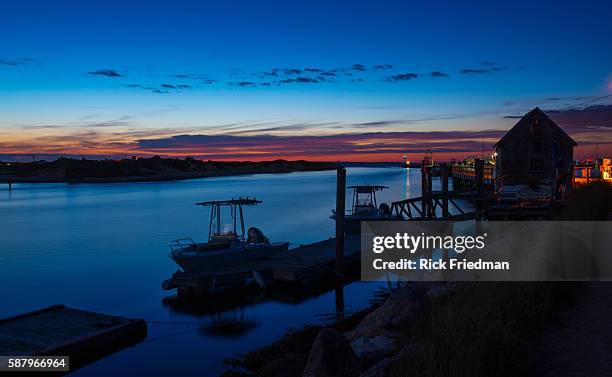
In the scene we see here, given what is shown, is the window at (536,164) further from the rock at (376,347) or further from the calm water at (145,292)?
the rock at (376,347)

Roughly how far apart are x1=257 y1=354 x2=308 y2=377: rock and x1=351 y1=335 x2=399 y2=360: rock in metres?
1.11

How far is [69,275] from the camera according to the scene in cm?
2700

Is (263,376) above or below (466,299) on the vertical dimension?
below

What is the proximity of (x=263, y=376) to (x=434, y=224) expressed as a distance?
1914cm

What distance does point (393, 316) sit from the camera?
34.9ft

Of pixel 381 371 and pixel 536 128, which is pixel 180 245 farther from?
pixel 536 128

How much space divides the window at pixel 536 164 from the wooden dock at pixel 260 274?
80.5 feet

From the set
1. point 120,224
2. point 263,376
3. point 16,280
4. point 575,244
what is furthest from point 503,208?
point 120,224

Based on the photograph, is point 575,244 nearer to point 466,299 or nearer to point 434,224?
point 466,299

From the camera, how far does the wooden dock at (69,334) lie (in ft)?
39.8

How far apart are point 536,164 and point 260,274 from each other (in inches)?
1181

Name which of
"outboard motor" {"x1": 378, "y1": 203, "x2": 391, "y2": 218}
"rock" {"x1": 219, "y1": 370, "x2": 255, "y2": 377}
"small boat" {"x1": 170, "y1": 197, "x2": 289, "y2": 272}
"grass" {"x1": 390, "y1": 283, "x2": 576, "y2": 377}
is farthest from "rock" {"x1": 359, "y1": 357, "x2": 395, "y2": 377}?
"outboard motor" {"x1": 378, "y1": 203, "x2": 391, "y2": 218}

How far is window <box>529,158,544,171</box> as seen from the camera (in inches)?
1623

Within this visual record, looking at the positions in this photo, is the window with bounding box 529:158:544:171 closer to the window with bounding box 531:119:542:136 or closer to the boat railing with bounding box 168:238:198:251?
the window with bounding box 531:119:542:136
